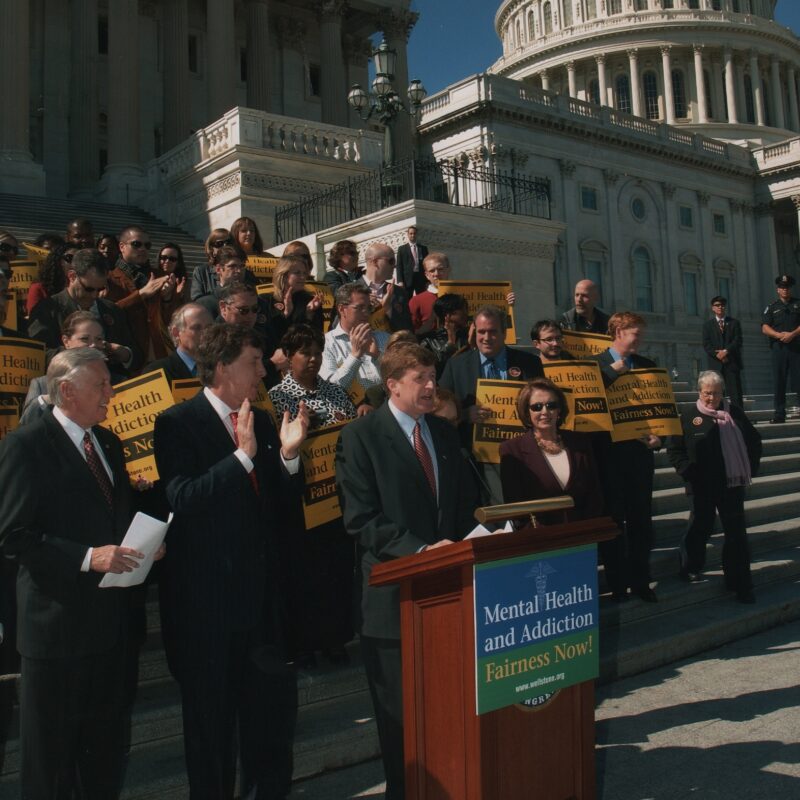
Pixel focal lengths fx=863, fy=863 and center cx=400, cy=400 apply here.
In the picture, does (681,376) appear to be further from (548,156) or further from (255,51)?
(255,51)

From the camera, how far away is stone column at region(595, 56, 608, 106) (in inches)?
3216

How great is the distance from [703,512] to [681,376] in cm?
4657

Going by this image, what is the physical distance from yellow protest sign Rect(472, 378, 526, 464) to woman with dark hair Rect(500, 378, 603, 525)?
48cm

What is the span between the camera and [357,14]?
41.1 m

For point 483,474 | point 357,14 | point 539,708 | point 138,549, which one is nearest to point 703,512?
point 483,474

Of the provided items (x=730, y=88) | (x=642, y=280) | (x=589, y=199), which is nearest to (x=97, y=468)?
(x=589, y=199)

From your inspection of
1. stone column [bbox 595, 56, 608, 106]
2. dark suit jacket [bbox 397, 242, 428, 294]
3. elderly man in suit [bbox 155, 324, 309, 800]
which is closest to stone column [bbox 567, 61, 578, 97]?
stone column [bbox 595, 56, 608, 106]

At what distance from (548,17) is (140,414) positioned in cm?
9484

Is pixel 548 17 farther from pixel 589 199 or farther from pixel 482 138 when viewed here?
pixel 482 138

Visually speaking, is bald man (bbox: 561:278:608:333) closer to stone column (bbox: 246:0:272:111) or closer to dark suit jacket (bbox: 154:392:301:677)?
dark suit jacket (bbox: 154:392:301:677)

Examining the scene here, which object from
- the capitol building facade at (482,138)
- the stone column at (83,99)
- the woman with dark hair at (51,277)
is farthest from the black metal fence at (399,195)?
the stone column at (83,99)

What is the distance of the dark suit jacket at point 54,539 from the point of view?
150 inches

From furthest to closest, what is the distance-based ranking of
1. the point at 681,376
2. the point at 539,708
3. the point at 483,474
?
the point at 681,376 → the point at 483,474 → the point at 539,708

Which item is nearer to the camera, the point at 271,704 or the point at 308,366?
the point at 271,704
